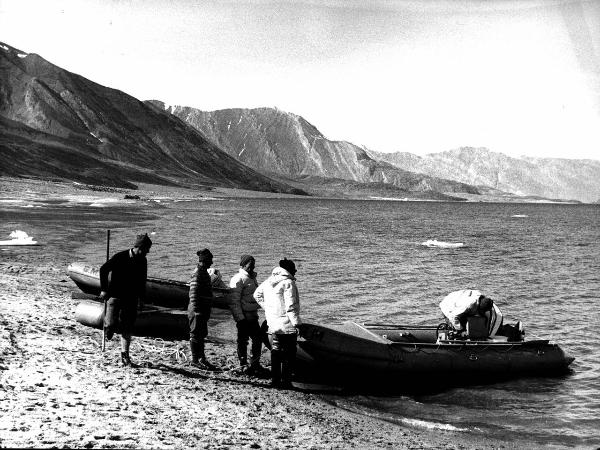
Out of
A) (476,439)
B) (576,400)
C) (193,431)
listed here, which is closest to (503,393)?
(576,400)

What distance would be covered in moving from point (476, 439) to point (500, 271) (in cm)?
3275

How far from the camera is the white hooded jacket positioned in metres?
11.0

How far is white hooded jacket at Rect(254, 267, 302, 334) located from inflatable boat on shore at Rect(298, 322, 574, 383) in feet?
5.68

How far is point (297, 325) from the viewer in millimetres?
11172

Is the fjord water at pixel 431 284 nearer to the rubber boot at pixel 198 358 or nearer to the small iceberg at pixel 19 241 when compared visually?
the small iceberg at pixel 19 241

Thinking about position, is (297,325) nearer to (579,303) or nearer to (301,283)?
(301,283)

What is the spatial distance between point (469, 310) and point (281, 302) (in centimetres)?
672

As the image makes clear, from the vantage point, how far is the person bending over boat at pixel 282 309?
1107 cm

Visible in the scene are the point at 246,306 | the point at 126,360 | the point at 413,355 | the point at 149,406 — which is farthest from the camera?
the point at 413,355

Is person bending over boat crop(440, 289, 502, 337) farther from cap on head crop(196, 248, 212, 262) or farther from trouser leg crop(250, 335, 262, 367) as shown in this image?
cap on head crop(196, 248, 212, 262)

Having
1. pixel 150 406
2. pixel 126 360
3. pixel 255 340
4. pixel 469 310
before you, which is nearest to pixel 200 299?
pixel 255 340

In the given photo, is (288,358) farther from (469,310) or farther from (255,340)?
(469,310)

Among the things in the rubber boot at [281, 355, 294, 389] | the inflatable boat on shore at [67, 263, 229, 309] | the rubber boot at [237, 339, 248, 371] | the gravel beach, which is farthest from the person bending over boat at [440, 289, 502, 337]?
the inflatable boat on shore at [67, 263, 229, 309]

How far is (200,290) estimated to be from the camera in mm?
12305
